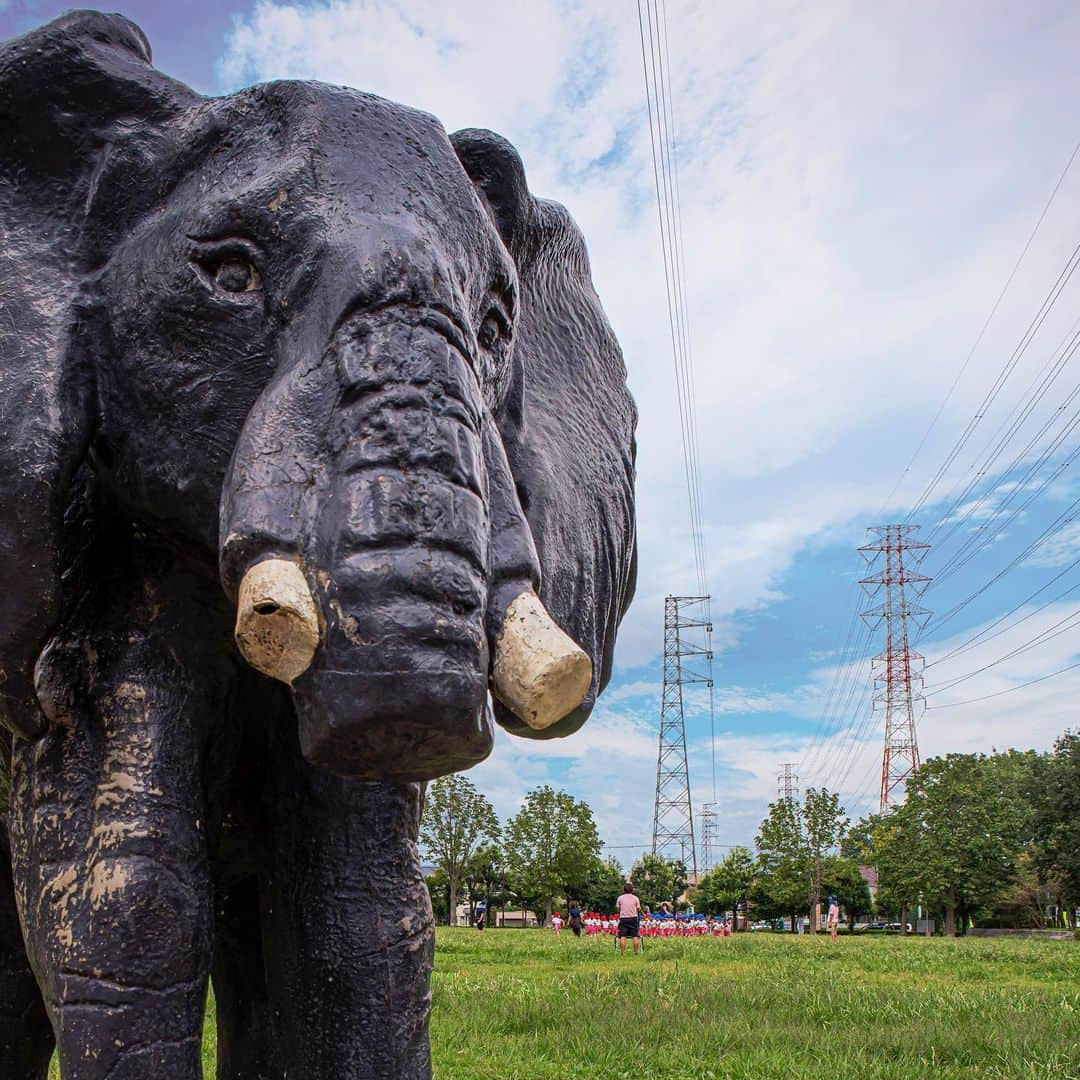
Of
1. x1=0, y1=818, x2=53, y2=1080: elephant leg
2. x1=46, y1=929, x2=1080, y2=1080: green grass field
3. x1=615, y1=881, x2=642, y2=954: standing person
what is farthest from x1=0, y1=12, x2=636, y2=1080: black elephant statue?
x1=615, y1=881, x2=642, y2=954: standing person

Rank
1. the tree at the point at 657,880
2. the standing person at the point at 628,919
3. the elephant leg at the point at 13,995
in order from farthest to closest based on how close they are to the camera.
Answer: the tree at the point at 657,880 < the standing person at the point at 628,919 < the elephant leg at the point at 13,995

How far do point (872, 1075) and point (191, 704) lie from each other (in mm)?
3196

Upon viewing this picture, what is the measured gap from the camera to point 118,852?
1540mm

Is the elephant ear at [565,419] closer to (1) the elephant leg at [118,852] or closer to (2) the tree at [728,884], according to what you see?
(1) the elephant leg at [118,852]

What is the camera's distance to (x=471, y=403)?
1.36m

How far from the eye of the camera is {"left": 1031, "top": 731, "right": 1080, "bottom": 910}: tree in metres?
31.5

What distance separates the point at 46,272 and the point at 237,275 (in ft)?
1.13

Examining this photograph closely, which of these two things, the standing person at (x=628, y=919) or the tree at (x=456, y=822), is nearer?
the standing person at (x=628, y=919)

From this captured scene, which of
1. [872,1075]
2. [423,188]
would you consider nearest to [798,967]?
[872,1075]

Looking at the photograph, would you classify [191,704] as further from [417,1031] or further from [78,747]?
[417,1031]

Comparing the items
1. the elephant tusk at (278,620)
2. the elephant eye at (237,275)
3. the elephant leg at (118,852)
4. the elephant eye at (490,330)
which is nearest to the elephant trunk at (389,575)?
the elephant tusk at (278,620)

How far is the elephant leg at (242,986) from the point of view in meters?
2.01

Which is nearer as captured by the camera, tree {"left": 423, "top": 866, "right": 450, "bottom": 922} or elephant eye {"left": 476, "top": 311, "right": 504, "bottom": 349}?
elephant eye {"left": 476, "top": 311, "right": 504, "bottom": 349}

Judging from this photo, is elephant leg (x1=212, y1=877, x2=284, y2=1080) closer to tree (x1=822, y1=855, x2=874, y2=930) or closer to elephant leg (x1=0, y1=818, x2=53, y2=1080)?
elephant leg (x1=0, y1=818, x2=53, y2=1080)
